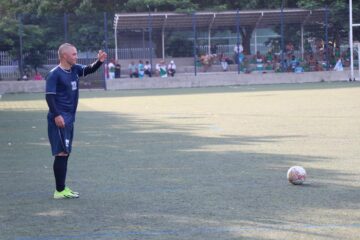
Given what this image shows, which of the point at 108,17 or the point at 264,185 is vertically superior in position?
the point at 108,17

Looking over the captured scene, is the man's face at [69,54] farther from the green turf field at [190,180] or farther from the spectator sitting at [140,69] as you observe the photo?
the spectator sitting at [140,69]

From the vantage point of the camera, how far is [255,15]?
152ft

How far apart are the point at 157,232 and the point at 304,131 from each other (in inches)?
380

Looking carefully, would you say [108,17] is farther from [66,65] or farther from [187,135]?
[66,65]

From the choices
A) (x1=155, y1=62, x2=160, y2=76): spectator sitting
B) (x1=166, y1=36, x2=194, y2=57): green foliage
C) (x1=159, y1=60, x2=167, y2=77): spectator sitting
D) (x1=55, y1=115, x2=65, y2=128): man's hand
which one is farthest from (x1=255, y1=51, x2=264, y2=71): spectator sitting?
(x1=55, y1=115, x2=65, y2=128): man's hand

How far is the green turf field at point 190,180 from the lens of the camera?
7027 millimetres

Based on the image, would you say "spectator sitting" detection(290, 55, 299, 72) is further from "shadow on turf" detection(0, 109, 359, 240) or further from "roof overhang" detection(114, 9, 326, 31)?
"shadow on turf" detection(0, 109, 359, 240)

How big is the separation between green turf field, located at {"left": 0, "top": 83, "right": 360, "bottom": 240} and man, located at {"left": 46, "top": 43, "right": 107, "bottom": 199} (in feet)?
1.06

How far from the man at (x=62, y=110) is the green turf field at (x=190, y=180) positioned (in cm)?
32

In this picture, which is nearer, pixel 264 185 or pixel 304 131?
Answer: pixel 264 185

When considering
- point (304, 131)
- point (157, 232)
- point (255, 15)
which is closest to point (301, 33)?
point (255, 15)

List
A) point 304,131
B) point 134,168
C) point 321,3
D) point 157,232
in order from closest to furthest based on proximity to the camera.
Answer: point 157,232
point 134,168
point 304,131
point 321,3

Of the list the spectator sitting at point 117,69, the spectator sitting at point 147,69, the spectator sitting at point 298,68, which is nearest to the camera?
the spectator sitting at point 117,69

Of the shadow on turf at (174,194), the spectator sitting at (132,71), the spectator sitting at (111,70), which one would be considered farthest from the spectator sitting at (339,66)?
the shadow on turf at (174,194)
